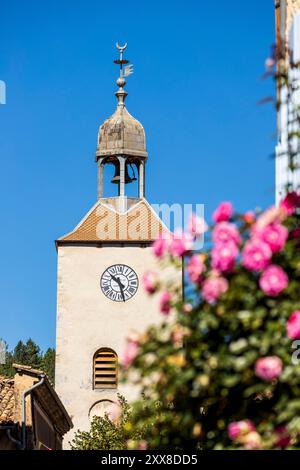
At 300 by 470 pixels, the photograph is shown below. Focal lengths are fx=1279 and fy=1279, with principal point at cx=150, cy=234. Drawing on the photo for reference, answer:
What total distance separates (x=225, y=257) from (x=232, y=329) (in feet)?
1.18

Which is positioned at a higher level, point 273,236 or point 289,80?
point 289,80

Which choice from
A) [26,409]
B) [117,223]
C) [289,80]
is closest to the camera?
[289,80]

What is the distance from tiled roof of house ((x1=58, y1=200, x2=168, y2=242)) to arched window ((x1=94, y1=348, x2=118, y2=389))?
13.2 ft

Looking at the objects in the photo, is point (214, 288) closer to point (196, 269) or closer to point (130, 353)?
point (196, 269)

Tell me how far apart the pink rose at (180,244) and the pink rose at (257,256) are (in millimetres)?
482

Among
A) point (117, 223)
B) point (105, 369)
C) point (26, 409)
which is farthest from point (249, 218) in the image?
point (117, 223)

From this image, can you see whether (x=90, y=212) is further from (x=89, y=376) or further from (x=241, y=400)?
(x=241, y=400)

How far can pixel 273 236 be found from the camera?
6.33 m

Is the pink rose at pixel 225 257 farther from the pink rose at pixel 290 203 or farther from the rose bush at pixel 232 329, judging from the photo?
the pink rose at pixel 290 203

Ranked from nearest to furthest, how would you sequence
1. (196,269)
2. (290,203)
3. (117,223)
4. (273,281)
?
(273,281) < (196,269) < (290,203) < (117,223)

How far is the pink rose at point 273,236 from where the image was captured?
20.7 ft

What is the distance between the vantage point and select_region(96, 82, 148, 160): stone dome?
45.2m

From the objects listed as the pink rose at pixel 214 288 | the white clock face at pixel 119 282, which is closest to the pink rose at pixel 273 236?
the pink rose at pixel 214 288
